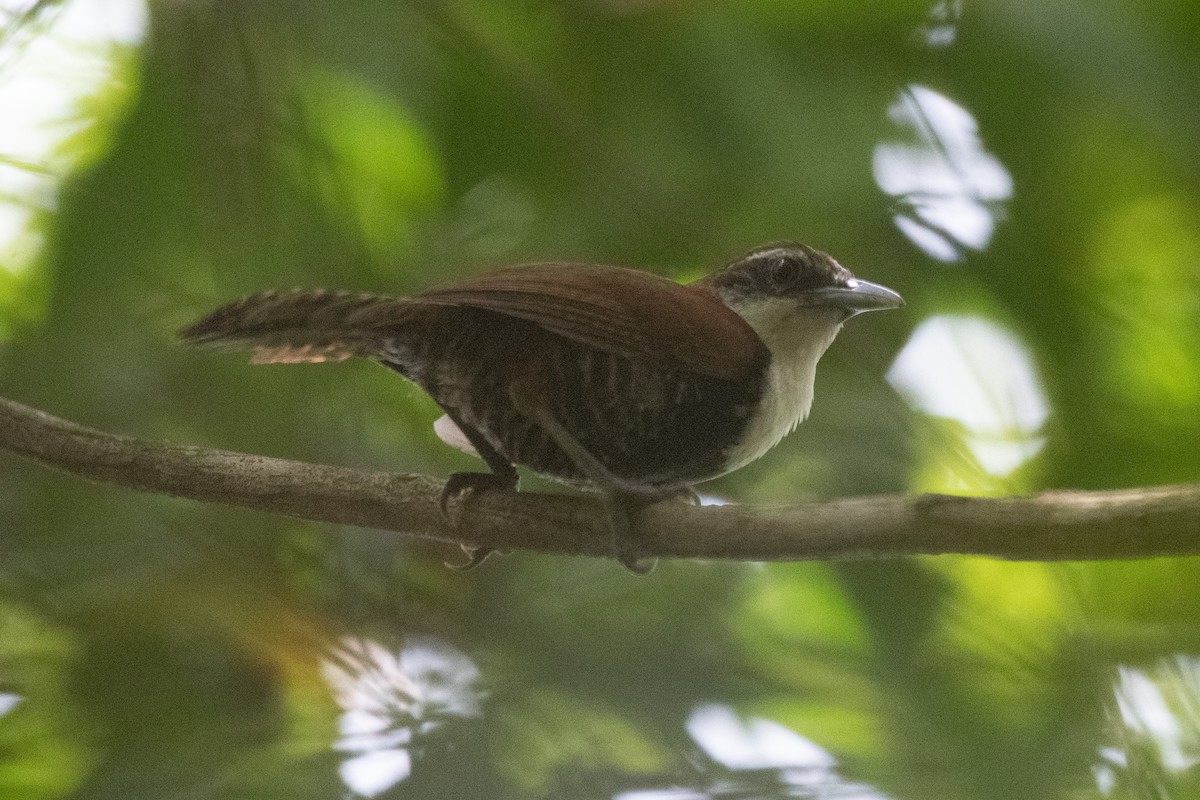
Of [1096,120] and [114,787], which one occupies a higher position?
[1096,120]

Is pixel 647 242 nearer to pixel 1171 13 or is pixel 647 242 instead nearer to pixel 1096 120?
pixel 1096 120

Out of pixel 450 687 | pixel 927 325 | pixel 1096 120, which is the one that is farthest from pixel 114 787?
pixel 1096 120

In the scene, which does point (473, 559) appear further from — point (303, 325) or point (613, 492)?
point (303, 325)

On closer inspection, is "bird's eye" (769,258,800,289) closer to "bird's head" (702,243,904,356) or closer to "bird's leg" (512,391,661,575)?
"bird's head" (702,243,904,356)

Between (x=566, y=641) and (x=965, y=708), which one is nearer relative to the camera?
(x=965, y=708)

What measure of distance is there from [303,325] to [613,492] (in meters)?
0.66

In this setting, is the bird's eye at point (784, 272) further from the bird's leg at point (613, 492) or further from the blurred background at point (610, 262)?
the bird's leg at point (613, 492)

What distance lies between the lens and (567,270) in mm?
2410

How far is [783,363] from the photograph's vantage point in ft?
8.41

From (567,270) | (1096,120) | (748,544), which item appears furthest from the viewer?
(567,270)

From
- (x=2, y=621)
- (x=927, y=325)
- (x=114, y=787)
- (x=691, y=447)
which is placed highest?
(x=927, y=325)

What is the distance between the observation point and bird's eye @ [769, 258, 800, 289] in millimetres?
2641

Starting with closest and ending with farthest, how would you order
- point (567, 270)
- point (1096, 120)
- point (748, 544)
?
point (748, 544) < point (1096, 120) < point (567, 270)

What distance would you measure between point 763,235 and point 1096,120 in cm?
70
